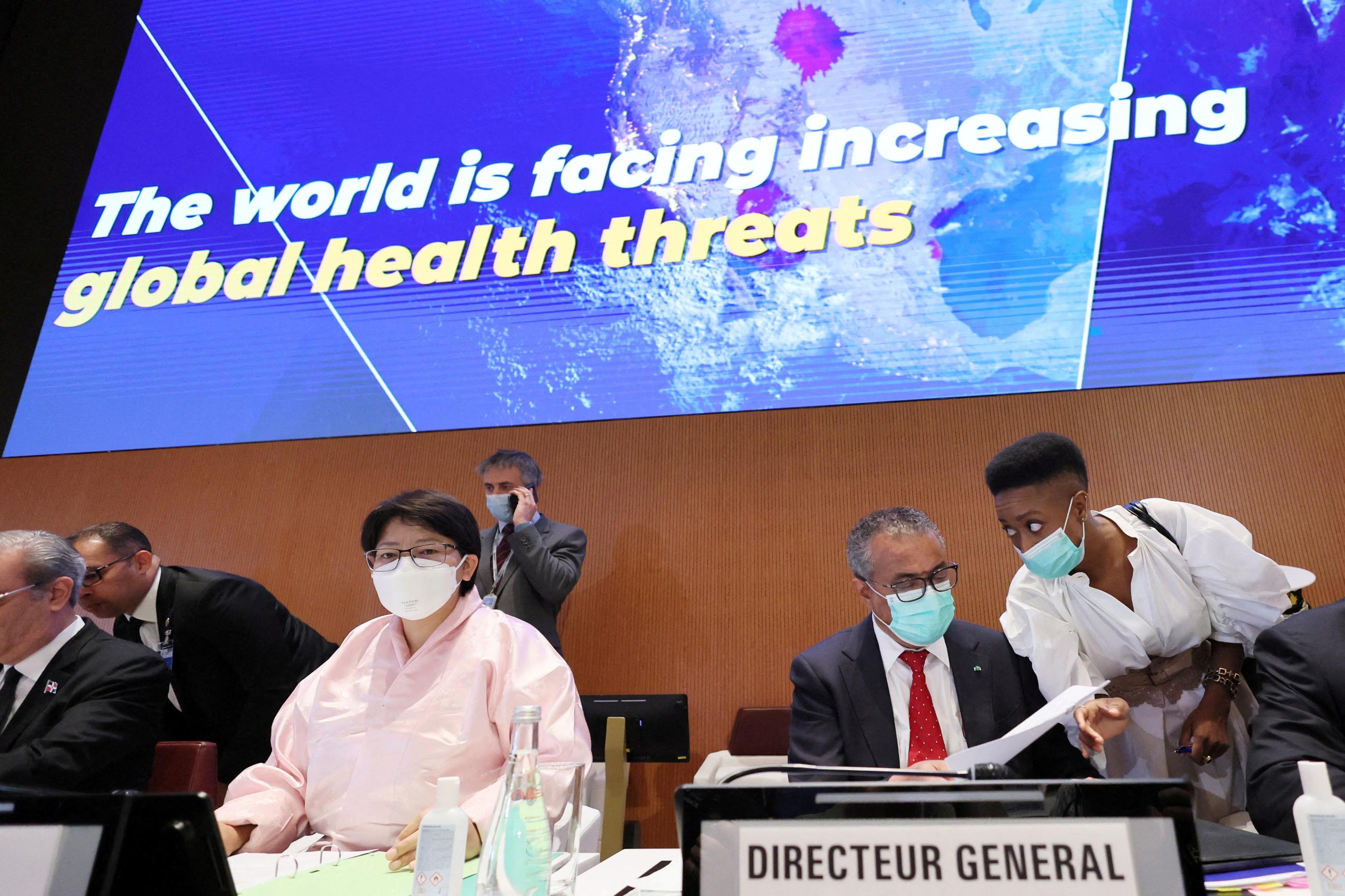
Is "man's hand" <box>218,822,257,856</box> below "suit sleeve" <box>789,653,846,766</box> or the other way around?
below

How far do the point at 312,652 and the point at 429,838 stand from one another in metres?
2.21

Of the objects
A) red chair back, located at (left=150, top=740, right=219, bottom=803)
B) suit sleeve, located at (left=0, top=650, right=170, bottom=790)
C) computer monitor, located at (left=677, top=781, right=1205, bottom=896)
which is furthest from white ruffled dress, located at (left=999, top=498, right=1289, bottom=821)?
suit sleeve, located at (left=0, top=650, right=170, bottom=790)

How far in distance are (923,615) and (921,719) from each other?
0.23 m

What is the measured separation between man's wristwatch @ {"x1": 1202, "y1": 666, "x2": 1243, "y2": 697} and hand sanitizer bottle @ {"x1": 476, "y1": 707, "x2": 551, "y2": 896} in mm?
1658

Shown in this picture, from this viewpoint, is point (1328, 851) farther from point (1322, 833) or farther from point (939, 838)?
point (939, 838)

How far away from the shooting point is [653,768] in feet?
10.00

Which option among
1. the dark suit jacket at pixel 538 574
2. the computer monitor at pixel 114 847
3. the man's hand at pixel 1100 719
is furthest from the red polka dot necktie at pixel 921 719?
the computer monitor at pixel 114 847

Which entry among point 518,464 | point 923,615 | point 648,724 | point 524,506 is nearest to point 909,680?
point 923,615

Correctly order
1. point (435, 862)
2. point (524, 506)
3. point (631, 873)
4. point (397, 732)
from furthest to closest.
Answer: point (524, 506), point (397, 732), point (631, 873), point (435, 862)

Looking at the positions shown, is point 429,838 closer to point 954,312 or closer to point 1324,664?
point 1324,664

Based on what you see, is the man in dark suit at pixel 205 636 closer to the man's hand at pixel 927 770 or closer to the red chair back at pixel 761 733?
the red chair back at pixel 761 733

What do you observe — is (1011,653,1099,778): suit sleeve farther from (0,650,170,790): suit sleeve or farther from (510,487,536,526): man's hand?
(0,650,170,790): suit sleeve

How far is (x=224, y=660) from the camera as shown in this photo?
9.32ft

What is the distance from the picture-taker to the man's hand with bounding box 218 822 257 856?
1534 mm
